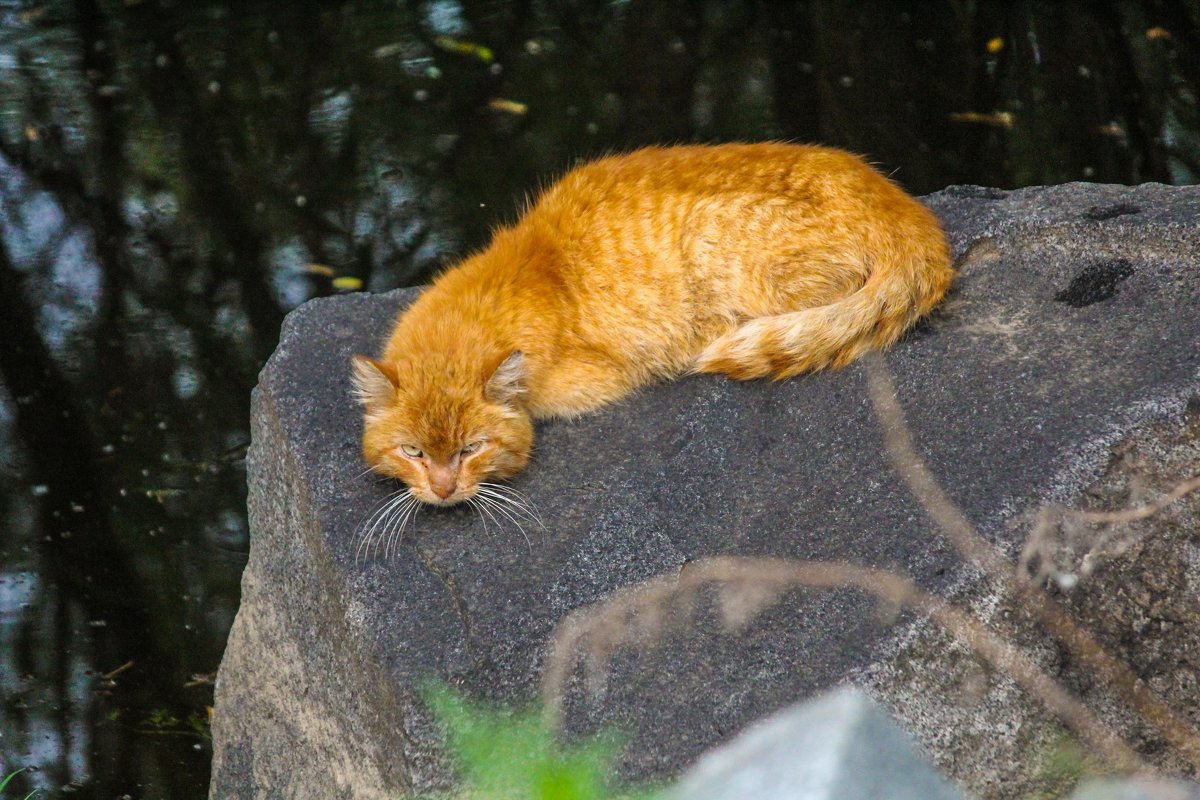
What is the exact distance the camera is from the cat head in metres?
3.25

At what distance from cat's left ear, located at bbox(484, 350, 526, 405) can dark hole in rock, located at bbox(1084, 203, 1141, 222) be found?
5.15 ft

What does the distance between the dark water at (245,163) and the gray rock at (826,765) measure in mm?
4167

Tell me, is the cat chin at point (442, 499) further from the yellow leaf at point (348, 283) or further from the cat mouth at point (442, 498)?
the yellow leaf at point (348, 283)

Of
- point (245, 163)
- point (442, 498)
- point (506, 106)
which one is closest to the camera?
point (442, 498)

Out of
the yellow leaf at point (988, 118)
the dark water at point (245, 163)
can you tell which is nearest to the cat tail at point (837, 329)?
the dark water at point (245, 163)

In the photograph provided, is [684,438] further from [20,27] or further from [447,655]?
[20,27]

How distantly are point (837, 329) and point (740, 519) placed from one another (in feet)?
1.91

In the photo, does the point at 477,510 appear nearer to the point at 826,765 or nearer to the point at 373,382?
the point at 373,382

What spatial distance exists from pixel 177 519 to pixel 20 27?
4150 mm

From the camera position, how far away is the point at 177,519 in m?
5.41

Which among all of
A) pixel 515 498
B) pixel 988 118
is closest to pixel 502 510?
pixel 515 498

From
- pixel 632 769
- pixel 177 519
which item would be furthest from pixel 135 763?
pixel 632 769

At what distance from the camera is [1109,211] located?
3.51m

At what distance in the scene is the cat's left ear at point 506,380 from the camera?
3331 millimetres
